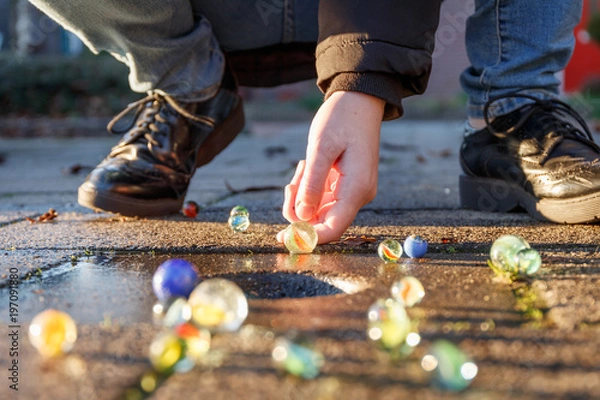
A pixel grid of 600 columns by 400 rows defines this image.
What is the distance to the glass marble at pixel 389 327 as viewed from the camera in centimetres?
75

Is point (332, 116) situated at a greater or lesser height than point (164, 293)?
greater

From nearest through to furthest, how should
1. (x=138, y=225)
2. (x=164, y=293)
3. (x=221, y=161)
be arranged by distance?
(x=164, y=293)
(x=138, y=225)
(x=221, y=161)

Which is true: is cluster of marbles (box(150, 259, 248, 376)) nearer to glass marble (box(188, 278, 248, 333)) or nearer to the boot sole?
glass marble (box(188, 278, 248, 333))

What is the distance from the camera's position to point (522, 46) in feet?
5.60

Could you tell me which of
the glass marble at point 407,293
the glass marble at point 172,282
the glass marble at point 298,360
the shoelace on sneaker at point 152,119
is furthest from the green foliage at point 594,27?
the glass marble at point 298,360

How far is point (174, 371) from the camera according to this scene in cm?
70

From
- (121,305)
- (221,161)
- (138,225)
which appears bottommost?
(121,305)

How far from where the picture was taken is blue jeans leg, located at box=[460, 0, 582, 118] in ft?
5.53

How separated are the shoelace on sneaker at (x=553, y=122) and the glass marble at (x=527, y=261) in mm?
628

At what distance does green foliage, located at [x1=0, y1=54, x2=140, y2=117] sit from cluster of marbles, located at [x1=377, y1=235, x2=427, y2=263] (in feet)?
20.5

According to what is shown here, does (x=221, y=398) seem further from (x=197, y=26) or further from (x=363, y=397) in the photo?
(x=197, y=26)

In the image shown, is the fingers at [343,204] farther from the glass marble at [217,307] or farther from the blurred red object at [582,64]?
the blurred red object at [582,64]

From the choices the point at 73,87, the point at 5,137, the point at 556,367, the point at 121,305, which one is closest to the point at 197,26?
the point at 121,305

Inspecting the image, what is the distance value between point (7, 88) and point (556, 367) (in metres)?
7.43
